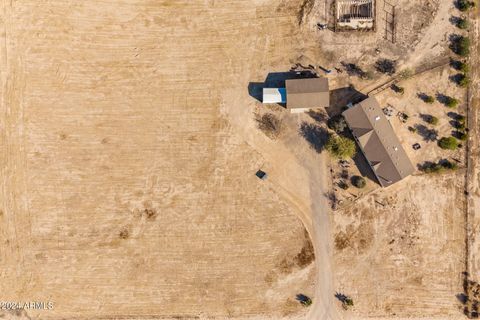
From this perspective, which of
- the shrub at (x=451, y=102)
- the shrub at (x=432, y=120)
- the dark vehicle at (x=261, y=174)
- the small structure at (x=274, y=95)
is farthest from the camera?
the dark vehicle at (x=261, y=174)

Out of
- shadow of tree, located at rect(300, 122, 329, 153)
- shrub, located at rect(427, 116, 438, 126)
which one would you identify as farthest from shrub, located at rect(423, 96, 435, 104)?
shadow of tree, located at rect(300, 122, 329, 153)

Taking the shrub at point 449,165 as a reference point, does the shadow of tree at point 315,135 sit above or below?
above

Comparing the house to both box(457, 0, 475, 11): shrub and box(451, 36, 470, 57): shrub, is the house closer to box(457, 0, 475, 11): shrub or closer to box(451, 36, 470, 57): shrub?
box(451, 36, 470, 57): shrub

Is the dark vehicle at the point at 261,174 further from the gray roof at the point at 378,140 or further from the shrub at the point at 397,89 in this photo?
the shrub at the point at 397,89

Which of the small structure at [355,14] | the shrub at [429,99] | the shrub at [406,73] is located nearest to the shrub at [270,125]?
the small structure at [355,14]

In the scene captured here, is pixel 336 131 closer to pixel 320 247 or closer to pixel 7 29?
pixel 320 247

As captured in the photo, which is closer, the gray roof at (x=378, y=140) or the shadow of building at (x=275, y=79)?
the gray roof at (x=378, y=140)
